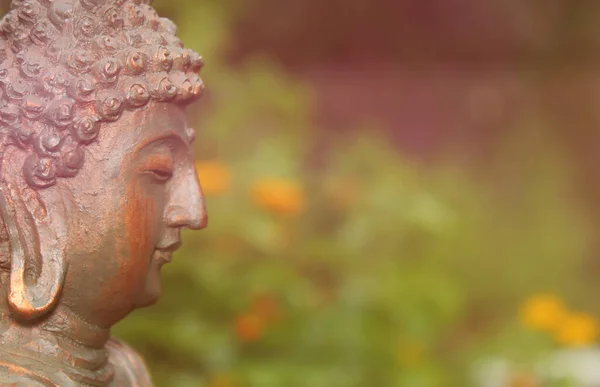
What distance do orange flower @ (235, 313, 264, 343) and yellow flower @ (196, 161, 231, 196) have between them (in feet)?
1.26

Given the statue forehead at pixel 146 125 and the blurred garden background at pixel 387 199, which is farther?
the blurred garden background at pixel 387 199

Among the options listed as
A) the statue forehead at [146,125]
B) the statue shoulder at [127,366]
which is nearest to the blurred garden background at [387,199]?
the statue shoulder at [127,366]

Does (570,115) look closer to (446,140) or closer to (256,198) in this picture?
(446,140)

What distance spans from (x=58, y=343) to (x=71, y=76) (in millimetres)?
399

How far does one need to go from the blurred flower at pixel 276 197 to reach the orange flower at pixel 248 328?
13.3 inches

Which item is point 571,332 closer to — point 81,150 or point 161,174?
point 161,174

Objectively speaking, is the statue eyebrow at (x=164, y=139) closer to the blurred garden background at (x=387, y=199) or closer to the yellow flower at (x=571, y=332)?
the blurred garden background at (x=387, y=199)

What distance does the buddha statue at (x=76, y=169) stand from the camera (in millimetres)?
1357

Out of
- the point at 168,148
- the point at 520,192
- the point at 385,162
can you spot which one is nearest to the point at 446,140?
the point at 520,192

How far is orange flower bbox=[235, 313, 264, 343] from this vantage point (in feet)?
9.05

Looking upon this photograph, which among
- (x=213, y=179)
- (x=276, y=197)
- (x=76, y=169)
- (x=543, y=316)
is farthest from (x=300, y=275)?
(x=76, y=169)

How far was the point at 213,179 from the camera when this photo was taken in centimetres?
277

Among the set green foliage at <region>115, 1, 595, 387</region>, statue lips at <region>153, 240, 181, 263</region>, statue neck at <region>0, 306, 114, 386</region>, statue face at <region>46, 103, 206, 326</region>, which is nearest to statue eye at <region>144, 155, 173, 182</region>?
statue face at <region>46, 103, 206, 326</region>

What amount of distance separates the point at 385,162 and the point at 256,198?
0.92 meters
